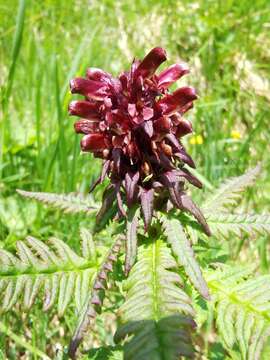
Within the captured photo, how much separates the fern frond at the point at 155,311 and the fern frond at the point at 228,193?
1.08 ft

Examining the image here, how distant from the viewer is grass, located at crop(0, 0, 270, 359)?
120 inches

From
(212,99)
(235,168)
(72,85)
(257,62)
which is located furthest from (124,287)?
(257,62)

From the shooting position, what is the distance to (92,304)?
164 cm

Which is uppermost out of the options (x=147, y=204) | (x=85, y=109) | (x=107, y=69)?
(x=107, y=69)

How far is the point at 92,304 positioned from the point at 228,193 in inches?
29.6

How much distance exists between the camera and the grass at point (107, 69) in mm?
3059

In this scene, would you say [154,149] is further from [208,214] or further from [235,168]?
[235,168]

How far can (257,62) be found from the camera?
15.4ft

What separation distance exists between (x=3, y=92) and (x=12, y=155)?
2.63 feet

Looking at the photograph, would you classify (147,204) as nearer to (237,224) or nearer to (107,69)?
(237,224)

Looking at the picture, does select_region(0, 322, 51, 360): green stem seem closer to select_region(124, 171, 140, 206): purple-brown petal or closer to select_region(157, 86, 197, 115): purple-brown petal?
select_region(124, 171, 140, 206): purple-brown petal

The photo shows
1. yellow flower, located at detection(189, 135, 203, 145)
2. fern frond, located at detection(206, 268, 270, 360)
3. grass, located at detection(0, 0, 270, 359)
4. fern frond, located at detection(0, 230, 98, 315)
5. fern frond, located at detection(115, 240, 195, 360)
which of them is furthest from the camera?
yellow flower, located at detection(189, 135, 203, 145)

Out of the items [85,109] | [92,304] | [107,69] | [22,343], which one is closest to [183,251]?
[92,304]

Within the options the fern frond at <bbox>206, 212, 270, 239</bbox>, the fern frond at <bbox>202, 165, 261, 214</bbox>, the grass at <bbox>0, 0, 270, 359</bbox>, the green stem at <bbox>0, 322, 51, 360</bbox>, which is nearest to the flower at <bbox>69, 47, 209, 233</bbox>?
the fern frond at <bbox>206, 212, 270, 239</bbox>
